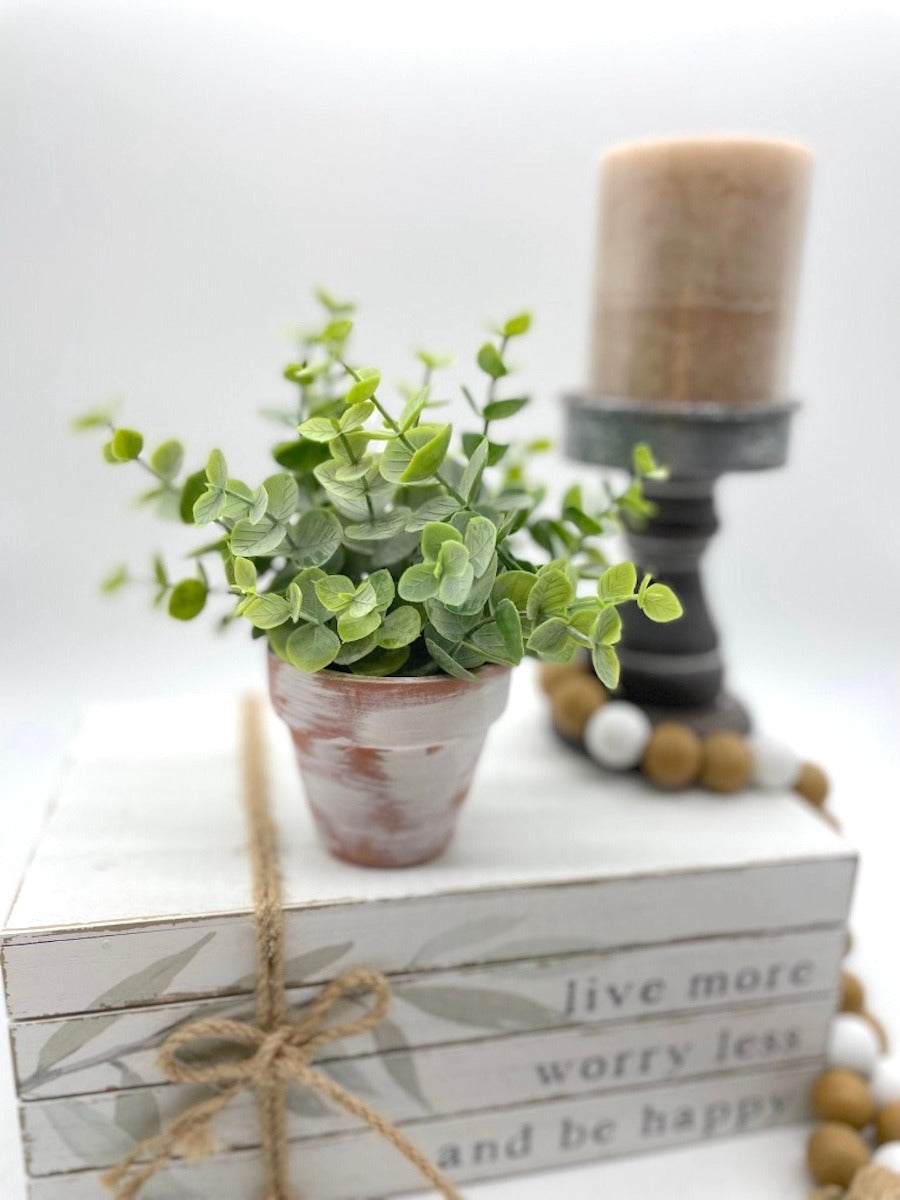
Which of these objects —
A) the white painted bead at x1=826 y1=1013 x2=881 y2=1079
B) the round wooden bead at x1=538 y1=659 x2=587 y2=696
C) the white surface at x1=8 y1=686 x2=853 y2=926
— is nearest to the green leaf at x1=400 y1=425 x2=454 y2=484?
the white surface at x1=8 y1=686 x2=853 y2=926

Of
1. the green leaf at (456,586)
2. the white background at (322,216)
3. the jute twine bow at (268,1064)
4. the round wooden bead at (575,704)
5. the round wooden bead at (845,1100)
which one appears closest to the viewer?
the green leaf at (456,586)

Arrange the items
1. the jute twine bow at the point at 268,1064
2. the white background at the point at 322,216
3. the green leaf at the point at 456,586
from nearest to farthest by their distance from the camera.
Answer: the green leaf at the point at 456,586 → the jute twine bow at the point at 268,1064 → the white background at the point at 322,216

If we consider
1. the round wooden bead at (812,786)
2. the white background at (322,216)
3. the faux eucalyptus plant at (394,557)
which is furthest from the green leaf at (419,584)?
the white background at (322,216)

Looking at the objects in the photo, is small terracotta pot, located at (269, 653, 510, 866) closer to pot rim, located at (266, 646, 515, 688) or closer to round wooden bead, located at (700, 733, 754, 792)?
pot rim, located at (266, 646, 515, 688)

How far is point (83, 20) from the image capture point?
3.67 ft

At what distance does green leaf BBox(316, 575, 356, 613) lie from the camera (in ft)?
1.86

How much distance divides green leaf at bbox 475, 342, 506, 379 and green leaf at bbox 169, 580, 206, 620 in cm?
23

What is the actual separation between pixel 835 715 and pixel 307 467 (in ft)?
3.06

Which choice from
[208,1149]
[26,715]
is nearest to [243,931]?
[208,1149]

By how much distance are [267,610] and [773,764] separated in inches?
17.7

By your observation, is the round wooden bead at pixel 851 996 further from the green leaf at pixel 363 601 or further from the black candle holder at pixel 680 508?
the green leaf at pixel 363 601

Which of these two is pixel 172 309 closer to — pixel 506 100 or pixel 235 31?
pixel 235 31

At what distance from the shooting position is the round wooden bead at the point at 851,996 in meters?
0.82

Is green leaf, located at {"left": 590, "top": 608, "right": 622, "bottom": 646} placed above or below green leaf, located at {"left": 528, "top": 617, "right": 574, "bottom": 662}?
above
